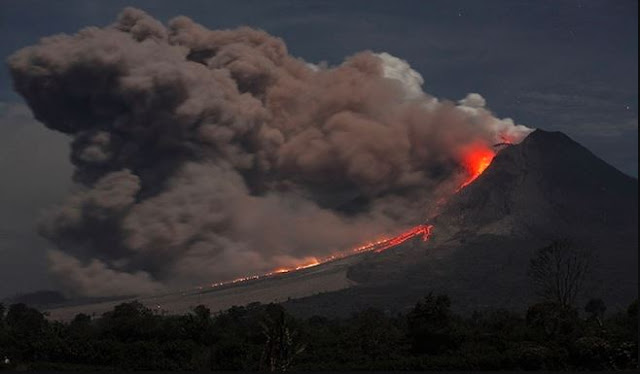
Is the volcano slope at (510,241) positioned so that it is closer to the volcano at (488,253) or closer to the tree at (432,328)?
the volcano at (488,253)

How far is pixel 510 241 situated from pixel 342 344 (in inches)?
4162

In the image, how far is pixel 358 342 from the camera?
52.1m

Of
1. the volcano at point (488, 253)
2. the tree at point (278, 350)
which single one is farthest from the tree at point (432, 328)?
the volcano at point (488, 253)

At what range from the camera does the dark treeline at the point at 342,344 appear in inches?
1762

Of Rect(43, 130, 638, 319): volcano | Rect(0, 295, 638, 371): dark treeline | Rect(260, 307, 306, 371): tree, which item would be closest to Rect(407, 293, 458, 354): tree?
Rect(0, 295, 638, 371): dark treeline

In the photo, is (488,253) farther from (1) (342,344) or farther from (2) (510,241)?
(1) (342,344)

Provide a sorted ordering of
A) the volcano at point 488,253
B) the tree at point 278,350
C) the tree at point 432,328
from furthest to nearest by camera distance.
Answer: the volcano at point 488,253 → the tree at point 432,328 → the tree at point 278,350

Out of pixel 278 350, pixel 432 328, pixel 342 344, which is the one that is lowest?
pixel 278 350

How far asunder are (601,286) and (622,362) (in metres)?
88.6

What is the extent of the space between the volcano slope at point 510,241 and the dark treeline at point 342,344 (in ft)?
188

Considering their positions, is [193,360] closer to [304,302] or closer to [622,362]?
[622,362]

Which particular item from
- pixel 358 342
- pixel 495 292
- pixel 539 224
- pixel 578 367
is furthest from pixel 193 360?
pixel 539 224

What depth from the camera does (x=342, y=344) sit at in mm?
52500

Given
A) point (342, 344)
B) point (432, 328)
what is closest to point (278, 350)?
point (342, 344)
